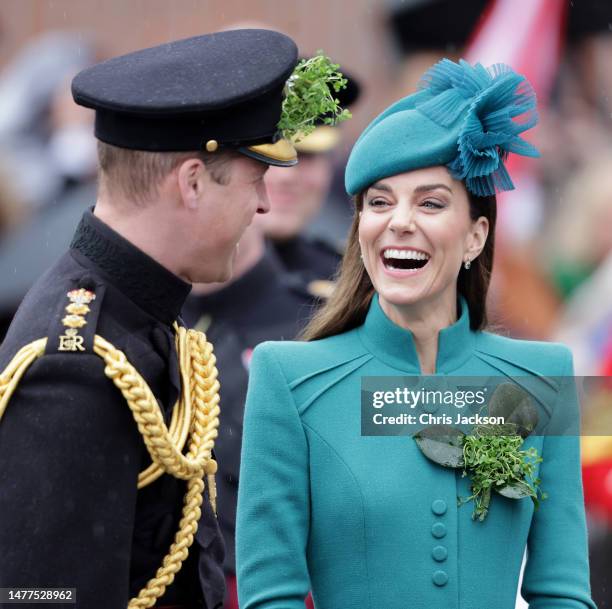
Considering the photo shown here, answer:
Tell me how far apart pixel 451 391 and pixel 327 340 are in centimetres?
30

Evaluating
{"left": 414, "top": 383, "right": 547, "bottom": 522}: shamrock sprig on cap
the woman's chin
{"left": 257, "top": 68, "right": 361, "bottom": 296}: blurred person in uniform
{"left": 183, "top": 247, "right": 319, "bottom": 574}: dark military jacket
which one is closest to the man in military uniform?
the woman's chin

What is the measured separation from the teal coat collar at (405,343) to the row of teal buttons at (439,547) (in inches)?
12.8

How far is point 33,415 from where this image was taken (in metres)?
2.74

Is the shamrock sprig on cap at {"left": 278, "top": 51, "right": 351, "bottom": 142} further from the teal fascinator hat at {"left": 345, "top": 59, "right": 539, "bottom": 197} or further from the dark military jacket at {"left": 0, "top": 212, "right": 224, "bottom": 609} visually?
the dark military jacket at {"left": 0, "top": 212, "right": 224, "bottom": 609}

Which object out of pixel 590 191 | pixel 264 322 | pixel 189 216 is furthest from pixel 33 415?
pixel 590 191

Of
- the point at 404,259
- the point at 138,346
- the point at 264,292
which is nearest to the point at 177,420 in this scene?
the point at 138,346

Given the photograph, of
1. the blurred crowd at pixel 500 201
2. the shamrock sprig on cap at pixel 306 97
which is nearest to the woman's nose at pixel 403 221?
A: the shamrock sprig on cap at pixel 306 97

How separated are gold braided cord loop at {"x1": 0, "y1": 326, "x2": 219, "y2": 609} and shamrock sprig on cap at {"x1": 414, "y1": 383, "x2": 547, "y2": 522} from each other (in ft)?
1.67

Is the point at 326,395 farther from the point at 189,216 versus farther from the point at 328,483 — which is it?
the point at 189,216

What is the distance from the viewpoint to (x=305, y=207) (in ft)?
23.5

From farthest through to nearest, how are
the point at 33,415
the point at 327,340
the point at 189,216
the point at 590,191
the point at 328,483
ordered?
1. the point at 590,191
2. the point at 327,340
3. the point at 328,483
4. the point at 189,216
5. the point at 33,415

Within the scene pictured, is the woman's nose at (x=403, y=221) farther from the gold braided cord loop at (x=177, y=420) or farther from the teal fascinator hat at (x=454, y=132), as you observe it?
the gold braided cord loop at (x=177, y=420)

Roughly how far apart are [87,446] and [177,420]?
1.19ft

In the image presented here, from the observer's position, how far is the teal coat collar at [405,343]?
3.47m
